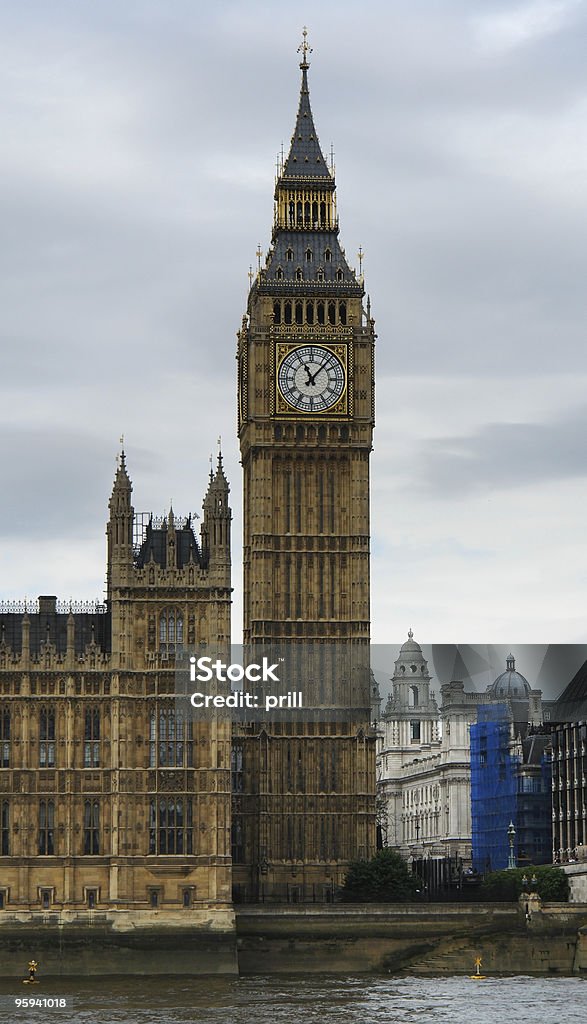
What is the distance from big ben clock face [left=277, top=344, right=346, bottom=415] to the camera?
133625 millimetres

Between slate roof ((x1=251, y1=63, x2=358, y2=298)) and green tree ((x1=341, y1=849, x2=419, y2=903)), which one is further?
slate roof ((x1=251, y1=63, x2=358, y2=298))

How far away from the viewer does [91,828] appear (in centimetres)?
10975

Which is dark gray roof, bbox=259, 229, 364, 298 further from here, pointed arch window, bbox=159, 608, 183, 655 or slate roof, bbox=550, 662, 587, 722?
pointed arch window, bbox=159, 608, 183, 655

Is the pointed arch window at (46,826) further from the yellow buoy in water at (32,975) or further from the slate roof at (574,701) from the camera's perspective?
the slate roof at (574,701)

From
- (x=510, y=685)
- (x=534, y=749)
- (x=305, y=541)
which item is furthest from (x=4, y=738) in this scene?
(x=510, y=685)

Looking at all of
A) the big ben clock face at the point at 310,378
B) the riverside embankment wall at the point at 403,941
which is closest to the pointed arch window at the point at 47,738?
the riverside embankment wall at the point at 403,941

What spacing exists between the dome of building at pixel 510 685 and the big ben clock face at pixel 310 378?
148 feet

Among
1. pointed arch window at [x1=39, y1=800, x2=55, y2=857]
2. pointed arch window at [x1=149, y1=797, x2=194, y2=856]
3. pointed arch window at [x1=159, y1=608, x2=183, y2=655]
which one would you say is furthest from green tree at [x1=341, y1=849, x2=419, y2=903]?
pointed arch window at [x1=159, y1=608, x2=183, y2=655]

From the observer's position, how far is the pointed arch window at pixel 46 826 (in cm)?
10956

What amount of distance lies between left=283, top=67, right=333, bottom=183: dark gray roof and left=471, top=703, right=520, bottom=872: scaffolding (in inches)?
1784

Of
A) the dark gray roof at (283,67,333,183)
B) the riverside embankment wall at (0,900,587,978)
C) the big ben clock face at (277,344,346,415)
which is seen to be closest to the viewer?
the riverside embankment wall at (0,900,587,978)

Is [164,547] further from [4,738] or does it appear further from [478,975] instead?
[478,975]

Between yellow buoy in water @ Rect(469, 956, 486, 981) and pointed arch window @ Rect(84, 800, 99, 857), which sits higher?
pointed arch window @ Rect(84, 800, 99, 857)

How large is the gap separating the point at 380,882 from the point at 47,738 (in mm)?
23102
